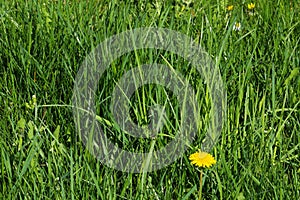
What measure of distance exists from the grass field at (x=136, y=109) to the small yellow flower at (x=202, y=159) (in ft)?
0.19

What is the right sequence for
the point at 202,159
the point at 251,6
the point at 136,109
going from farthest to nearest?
the point at 251,6, the point at 136,109, the point at 202,159

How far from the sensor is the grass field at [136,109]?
5.10 feet

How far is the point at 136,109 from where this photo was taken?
71.8 inches

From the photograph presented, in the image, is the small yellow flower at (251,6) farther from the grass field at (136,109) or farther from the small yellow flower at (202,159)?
the small yellow flower at (202,159)

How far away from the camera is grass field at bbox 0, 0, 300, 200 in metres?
1.55

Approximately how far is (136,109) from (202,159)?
1.22ft

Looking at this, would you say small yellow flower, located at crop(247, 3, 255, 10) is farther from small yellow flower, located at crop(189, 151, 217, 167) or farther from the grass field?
small yellow flower, located at crop(189, 151, 217, 167)

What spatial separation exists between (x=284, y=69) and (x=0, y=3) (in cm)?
130

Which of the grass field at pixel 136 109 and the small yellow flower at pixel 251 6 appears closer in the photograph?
the grass field at pixel 136 109

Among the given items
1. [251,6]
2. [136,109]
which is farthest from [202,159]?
[251,6]

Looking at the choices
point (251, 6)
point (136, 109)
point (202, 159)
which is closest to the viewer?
point (202, 159)

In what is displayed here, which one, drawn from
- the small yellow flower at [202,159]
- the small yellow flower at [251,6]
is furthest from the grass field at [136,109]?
the small yellow flower at [251,6]

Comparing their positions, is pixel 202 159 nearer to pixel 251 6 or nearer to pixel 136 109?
pixel 136 109

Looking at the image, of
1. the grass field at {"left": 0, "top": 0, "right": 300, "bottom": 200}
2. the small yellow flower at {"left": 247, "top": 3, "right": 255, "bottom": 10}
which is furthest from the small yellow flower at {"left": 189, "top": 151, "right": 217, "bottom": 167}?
the small yellow flower at {"left": 247, "top": 3, "right": 255, "bottom": 10}
